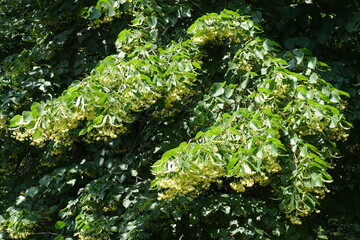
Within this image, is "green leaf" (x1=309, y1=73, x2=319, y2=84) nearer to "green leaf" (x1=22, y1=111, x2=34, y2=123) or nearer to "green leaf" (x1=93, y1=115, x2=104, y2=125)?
"green leaf" (x1=93, y1=115, x2=104, y2=125)

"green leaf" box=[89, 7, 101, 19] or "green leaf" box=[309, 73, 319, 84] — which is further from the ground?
"green leaf" box=[89, 7, 101, 19]

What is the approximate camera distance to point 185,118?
10.4 ft

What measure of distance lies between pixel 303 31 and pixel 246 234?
174 cm

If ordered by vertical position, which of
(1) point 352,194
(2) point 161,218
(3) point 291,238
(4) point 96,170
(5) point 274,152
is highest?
(5) point 274,152

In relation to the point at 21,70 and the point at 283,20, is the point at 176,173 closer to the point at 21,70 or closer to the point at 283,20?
the point at 283,20

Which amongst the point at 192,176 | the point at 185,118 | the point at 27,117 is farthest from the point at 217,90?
the point at 27,117

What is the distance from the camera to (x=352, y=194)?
168 inches

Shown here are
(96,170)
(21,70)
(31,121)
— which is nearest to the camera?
(31,121)

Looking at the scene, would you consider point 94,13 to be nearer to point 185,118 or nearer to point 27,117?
point 185,118

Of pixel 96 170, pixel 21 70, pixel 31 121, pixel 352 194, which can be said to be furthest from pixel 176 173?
pixel 352 194

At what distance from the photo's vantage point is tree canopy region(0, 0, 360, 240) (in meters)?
2.33

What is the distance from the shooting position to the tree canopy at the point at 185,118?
233cm

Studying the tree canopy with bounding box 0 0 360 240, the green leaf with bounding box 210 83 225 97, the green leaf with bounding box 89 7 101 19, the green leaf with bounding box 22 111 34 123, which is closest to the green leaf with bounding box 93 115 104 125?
the tree canopy with bounding box 0 0 360 240

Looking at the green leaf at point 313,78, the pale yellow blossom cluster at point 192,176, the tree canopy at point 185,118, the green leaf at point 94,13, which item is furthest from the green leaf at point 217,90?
the green leaf at point 94,13
